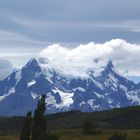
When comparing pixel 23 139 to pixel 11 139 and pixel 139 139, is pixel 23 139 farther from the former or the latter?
pixel 11 139

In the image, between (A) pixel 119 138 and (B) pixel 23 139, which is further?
(A) pixel 119 138

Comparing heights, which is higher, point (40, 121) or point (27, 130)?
point (40, 121)

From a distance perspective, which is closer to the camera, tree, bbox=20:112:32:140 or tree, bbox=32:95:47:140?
tree, bbox=32:95:47:140

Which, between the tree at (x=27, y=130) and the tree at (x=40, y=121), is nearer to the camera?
the tree at (x=40, y=121)

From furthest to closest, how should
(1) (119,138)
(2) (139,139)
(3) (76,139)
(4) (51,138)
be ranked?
(3) (76,139)
(2) (139,139)
(1) (119,138)
(4) (51,138)

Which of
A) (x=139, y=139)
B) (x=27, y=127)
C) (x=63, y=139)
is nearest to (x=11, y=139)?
(x=63, y=139)

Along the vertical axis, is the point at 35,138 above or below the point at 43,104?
below

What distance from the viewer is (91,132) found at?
7534 inches

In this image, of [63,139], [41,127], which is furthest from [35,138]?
[63,139]

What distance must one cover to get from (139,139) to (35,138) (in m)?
65.3

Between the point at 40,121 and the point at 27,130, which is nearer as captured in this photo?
the point at 40,121

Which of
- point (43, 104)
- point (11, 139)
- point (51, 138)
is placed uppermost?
point (43, 104)

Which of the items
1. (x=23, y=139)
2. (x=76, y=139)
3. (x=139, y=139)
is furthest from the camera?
(x=76, y=139)

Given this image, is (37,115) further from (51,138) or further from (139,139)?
(139,139)
